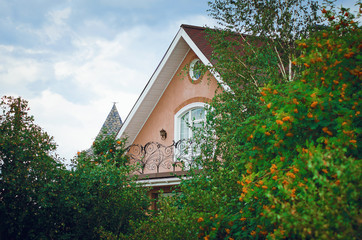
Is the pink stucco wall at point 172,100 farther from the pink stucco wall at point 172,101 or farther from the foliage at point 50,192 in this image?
the foliage at point 50,192

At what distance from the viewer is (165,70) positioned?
15117 mm

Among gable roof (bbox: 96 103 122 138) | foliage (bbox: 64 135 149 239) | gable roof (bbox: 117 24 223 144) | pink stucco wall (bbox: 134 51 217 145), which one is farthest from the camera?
gable roof (bbox: 96 103 122 138)

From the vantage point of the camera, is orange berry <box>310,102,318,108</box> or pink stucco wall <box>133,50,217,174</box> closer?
orange berry <box>310,102,318,108</box>

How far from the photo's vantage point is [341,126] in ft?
17.0

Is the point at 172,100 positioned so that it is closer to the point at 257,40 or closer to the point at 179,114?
the point at 179,114

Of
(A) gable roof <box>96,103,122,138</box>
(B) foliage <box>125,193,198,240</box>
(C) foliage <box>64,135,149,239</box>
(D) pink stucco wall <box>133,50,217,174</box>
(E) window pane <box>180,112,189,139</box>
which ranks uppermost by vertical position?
(A) gable roof <box>96,103,122,138</box>

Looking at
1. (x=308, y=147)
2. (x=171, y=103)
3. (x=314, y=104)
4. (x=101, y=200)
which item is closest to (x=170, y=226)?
(x=101, y=200)

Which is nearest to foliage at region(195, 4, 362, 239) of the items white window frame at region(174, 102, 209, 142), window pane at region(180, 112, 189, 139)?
white window frame at region(174, 102, 209, 142)

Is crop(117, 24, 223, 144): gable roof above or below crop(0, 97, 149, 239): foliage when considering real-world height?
above

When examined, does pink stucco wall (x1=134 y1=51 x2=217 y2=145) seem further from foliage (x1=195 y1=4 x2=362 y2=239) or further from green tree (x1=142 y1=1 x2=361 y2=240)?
foliage (x1=195 y1=4 x2=362 y2=239)

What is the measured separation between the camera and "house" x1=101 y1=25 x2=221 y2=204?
13.9 meters

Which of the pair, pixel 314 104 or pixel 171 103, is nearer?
pixel 314 104

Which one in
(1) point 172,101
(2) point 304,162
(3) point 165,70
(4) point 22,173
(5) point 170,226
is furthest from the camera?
(1) point 172,101

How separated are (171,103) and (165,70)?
1.35m
